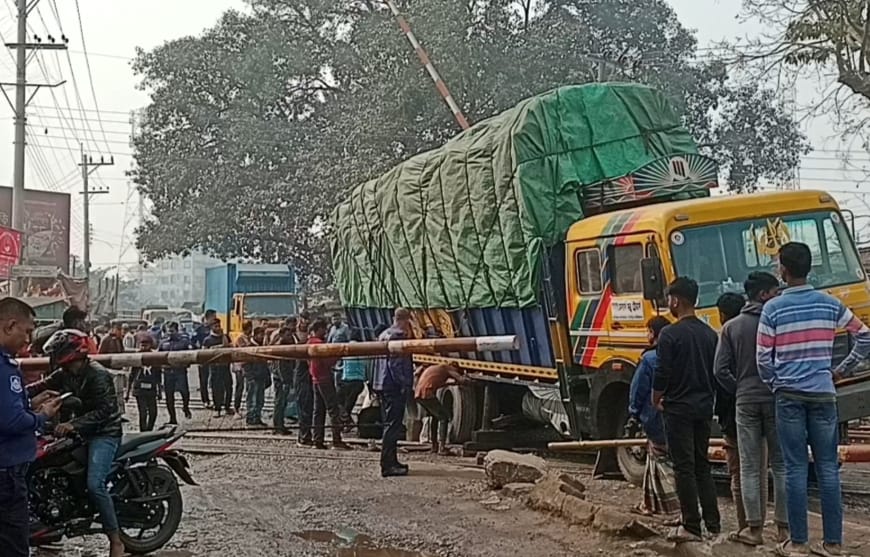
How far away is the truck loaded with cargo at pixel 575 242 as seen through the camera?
9.02 metres

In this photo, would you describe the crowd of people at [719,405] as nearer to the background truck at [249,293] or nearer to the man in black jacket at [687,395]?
the man in black jacket at [687,395]

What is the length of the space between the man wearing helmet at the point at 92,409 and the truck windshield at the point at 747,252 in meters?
4.99

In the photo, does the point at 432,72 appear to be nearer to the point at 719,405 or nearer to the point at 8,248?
the point at 8,248

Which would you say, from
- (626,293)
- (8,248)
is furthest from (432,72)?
(626,293)

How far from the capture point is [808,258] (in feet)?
19.1

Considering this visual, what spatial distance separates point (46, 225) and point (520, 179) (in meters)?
32.6

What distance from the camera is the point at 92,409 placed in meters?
6.50

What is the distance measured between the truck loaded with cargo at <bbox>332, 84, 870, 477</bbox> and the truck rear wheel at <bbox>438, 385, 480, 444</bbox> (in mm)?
19

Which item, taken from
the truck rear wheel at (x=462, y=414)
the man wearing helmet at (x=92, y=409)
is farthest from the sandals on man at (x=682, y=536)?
the truck rear wheel at (x=462, y=414)

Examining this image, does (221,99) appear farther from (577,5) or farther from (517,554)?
(517,554)

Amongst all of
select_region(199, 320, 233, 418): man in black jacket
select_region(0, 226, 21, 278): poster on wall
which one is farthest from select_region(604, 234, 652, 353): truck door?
select_region(0, 226, 21, 278): poster on wall

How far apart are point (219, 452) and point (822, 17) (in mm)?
10985

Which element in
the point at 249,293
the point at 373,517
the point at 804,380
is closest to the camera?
the point at 804,380

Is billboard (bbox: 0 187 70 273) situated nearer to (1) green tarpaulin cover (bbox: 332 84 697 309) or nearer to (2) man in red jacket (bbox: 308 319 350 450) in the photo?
A: (2) man in red jacket (bbox: 308 319 350 450)
